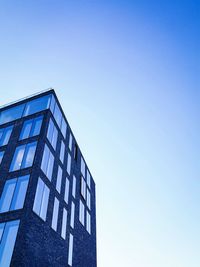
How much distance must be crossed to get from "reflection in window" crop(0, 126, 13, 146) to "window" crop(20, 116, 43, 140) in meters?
1.89

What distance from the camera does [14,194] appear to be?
1611 cm

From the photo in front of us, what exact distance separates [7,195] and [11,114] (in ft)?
37.8

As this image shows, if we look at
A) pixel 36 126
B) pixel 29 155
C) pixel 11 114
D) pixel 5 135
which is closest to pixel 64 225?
pixel 29 155

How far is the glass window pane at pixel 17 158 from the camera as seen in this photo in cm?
1827

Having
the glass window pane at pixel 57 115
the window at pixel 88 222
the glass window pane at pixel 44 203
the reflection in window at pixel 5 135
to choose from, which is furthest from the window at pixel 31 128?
the window at pixel 88 222

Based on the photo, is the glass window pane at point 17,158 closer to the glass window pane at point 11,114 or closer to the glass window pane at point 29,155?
the glass window pane at point 29,155

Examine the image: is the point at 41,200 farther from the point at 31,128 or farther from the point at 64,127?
the point at 64,127

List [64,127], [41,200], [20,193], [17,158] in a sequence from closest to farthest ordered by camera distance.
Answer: [20,193] → [41,200] → [17,158] → [64,127]

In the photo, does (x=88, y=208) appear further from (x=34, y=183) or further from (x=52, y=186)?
(x=34, y=183)

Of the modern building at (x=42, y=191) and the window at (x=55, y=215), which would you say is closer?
the modern building at (x=42, y=191)

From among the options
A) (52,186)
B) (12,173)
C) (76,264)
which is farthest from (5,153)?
(76,264)

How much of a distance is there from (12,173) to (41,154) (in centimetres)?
286

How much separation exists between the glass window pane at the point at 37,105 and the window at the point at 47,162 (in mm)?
5406

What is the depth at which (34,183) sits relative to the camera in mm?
16281
